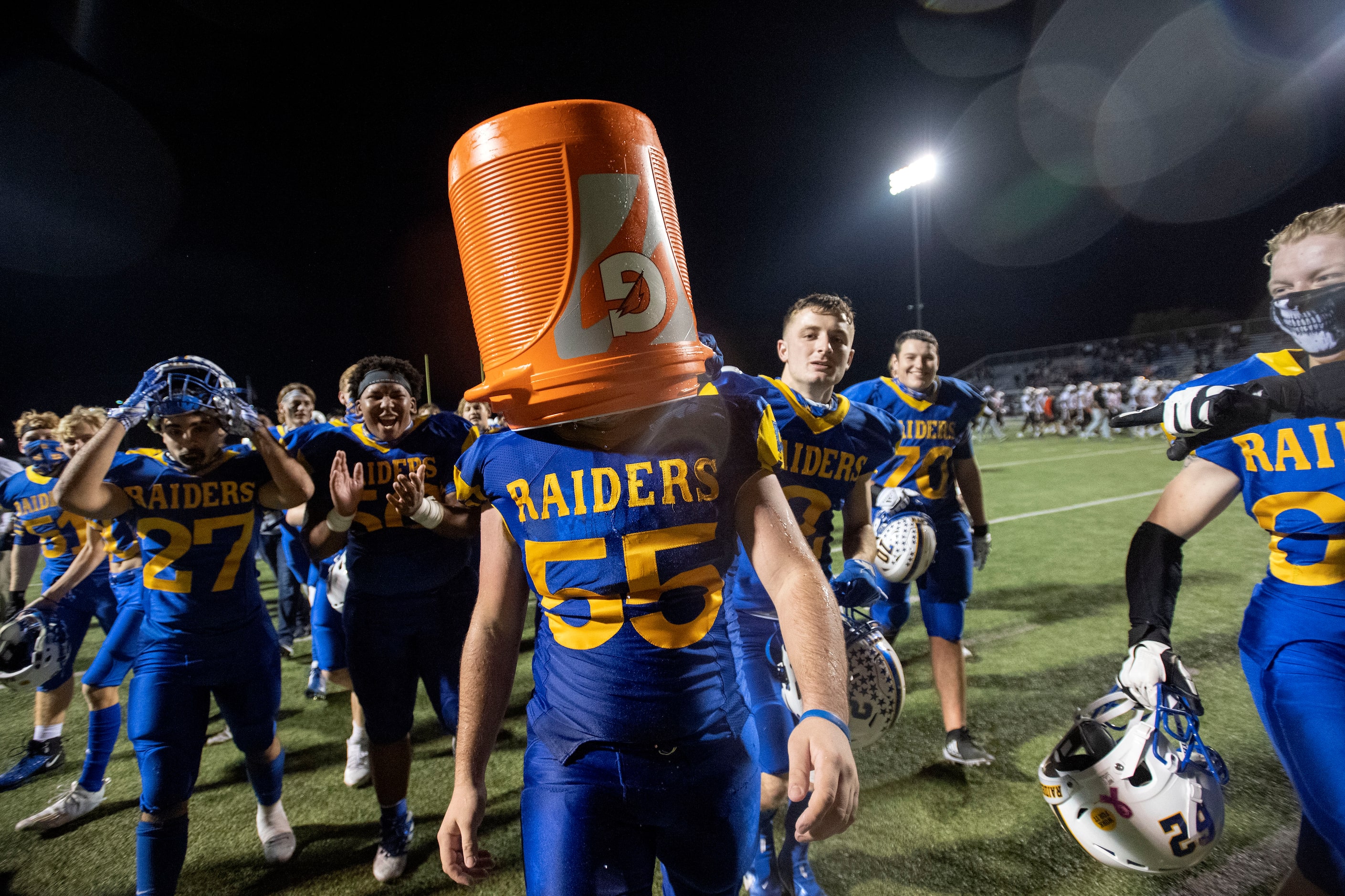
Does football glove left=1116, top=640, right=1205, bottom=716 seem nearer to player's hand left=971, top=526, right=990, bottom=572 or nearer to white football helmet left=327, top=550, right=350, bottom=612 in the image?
player's hand left=971, top=526, right=990, bottom=572

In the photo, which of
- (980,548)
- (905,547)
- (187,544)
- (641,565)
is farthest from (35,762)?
(980,548)

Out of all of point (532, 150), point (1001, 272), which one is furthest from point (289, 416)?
point (1001, 272)

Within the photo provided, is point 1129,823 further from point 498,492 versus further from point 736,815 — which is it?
point 498,492

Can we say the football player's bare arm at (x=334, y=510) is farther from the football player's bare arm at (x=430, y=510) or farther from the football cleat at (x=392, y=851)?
the football cleat at (x=392, y=851)

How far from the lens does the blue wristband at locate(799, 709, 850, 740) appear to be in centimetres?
130

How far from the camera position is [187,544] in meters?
3.08

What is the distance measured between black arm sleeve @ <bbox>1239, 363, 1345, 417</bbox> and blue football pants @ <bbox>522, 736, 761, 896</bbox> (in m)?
1.97

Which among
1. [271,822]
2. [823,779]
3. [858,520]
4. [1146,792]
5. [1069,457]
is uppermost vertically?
[858,520]

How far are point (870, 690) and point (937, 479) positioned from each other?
2.64m

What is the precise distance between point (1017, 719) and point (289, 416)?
24.4ft

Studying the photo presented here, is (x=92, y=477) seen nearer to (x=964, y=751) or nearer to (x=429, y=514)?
(x=429, y=514)

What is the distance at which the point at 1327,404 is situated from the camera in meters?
1.91

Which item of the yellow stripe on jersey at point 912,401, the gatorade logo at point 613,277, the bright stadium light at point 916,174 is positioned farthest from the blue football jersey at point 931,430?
the bright stadium light at point 916,174

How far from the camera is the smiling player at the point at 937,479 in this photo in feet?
13.6
